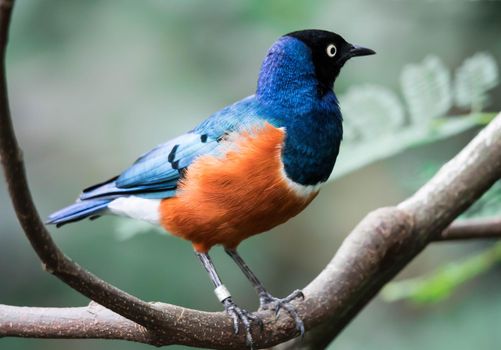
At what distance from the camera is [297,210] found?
343cm

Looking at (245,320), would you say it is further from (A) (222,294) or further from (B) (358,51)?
(B) (358,51)

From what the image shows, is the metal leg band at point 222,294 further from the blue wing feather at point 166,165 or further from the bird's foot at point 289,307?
the blue wing feather at point 166,165

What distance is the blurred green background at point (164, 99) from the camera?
18.4 feet

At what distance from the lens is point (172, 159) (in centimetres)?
374

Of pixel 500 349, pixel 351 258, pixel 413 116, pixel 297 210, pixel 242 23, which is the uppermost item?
pixel 242 23

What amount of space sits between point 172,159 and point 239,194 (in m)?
0.51

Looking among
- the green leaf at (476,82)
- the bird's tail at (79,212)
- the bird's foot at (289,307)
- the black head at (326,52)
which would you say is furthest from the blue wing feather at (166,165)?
the green leaf at (476,82)

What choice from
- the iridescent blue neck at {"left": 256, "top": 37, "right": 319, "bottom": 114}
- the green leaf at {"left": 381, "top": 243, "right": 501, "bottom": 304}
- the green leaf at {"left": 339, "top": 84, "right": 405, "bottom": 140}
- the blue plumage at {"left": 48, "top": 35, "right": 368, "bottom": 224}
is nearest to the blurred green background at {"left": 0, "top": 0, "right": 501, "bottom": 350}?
the green leaf at {"left": 381, "top": 243, "right": 501, "bottom": 304}

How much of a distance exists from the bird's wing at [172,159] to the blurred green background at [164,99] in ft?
5.80

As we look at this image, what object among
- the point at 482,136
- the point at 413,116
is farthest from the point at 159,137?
the point at 482,136

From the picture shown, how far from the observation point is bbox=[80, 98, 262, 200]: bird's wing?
3.59 m

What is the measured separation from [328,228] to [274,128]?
424 centimetres

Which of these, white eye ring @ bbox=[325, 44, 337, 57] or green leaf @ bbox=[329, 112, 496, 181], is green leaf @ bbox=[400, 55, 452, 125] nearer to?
green leaf @ bbox=[329, 112, 496, 181]

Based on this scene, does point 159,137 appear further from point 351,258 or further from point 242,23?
point 351,258
